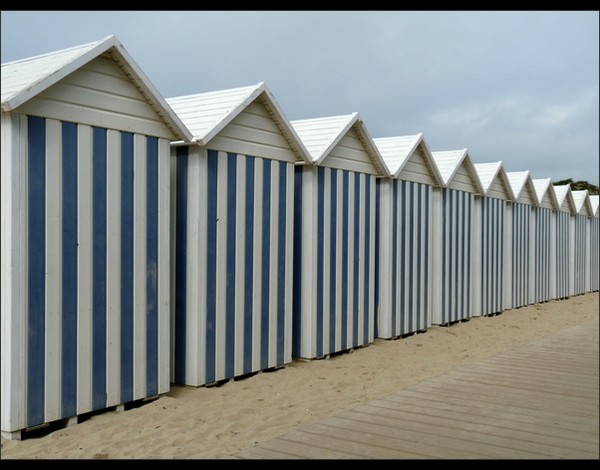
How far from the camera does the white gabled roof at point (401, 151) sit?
10.8 meters

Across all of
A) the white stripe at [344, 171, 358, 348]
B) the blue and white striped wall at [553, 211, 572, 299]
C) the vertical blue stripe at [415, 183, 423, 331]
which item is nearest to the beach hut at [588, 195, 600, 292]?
the blue and white striped wall at [553, 211, 572, 299]

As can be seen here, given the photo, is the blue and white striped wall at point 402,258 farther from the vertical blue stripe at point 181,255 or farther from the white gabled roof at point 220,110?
the vertical blue stripe at point 181,255

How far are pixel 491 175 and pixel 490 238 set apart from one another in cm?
132

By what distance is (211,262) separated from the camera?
730 centimetres

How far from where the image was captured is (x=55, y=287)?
220 inches

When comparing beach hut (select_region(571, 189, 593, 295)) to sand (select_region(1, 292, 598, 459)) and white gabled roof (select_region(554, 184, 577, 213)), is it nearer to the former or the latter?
white gabled roof (select_region(554, 184, 577, 213))

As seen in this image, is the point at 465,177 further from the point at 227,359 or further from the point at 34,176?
the point at 34,176

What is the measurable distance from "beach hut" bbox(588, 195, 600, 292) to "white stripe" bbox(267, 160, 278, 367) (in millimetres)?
16562

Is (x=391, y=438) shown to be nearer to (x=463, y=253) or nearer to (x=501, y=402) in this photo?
(x=501, y=402)

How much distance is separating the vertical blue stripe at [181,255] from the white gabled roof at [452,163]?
6.27 meters

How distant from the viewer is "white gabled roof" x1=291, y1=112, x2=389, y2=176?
8914mm

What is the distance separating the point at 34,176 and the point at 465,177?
31.2ft

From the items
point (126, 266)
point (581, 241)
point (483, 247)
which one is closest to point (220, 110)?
point (126, 266)

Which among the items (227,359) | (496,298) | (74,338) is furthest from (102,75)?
(496,298)
